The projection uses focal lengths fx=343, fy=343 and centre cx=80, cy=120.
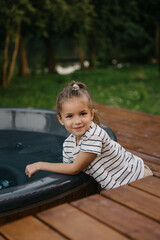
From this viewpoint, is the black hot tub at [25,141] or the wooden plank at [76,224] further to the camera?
→ the black hot tub at [25,141]

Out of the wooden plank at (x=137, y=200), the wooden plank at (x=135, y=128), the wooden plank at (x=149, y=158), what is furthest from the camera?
the wooden plank at (x=135, y=128)

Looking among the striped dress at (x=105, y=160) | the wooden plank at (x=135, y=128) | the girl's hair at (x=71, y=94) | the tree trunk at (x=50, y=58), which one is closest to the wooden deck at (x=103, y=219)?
the striped dress at (x=105, y=160)

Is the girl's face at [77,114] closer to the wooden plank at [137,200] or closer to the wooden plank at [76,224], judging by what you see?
the wooden plank at [137,200]

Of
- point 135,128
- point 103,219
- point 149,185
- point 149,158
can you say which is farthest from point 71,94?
point 135,128

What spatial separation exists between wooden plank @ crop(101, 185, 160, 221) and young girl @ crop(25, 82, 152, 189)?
0.33 metres

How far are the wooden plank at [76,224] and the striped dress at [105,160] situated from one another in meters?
0.53

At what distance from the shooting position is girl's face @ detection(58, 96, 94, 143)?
6.80ft

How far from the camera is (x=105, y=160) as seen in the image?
7.20 feet

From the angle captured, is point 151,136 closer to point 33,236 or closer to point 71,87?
point 71,87

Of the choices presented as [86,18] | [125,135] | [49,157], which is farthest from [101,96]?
[49,157]

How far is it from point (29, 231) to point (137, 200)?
56 cm

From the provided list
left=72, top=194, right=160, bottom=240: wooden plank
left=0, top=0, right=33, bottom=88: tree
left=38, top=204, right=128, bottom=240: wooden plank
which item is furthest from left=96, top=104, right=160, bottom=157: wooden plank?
left=0, top=0, right=33, bottom=88: tree

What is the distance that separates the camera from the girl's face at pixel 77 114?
6.80ft

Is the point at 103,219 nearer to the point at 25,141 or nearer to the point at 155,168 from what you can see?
the point at 155,168
